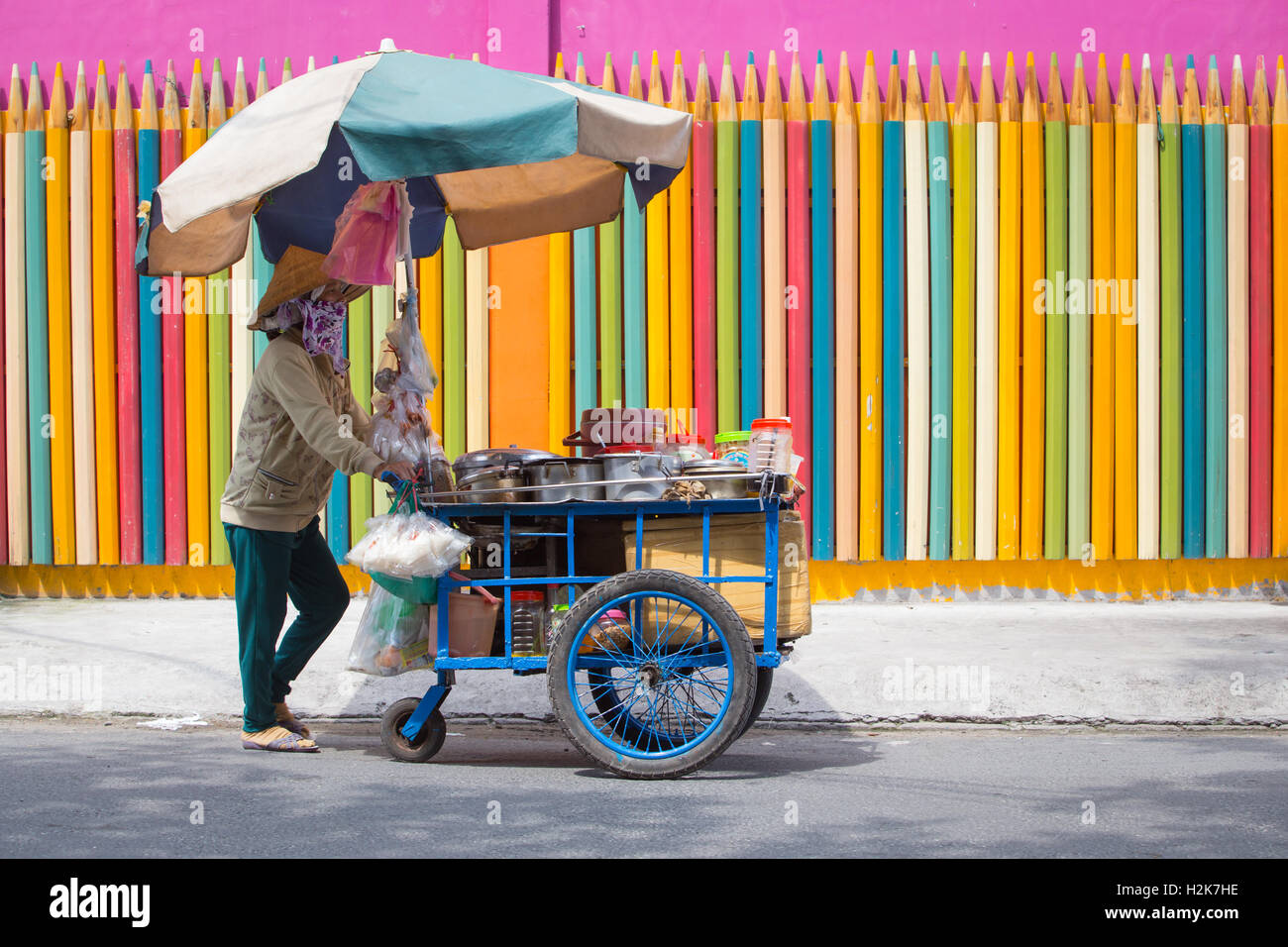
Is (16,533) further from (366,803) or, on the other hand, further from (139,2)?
(366,803)

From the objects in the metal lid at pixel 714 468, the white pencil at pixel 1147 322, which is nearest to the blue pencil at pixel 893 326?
the white pencil at pixel 1147 322

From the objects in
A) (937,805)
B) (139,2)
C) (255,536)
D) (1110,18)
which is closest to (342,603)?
(255,536)

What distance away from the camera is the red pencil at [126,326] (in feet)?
25.5

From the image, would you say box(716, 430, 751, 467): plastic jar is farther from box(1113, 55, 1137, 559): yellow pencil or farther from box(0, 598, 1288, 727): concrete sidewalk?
box(1113, 55, 1137, 559): yellow pencil

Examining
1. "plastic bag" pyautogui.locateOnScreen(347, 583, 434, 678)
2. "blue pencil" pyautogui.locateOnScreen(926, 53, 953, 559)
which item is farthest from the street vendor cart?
"blue pencil" pyautogui.locateOnScreen(926, 53, 953, 559)

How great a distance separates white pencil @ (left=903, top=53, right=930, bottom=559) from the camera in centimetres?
765

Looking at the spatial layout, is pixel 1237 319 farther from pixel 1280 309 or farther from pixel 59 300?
pixel 59 300

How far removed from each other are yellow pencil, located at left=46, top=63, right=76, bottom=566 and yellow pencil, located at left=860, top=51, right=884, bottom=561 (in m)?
4.59

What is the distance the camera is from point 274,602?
511 cm

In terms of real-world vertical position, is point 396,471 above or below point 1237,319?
below

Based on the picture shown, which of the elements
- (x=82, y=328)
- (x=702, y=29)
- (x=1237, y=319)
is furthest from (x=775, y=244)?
(x=82, y=328)

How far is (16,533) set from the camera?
7902 millimetres

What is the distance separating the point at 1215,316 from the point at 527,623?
489 centimetres

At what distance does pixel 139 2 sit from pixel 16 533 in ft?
10.7
